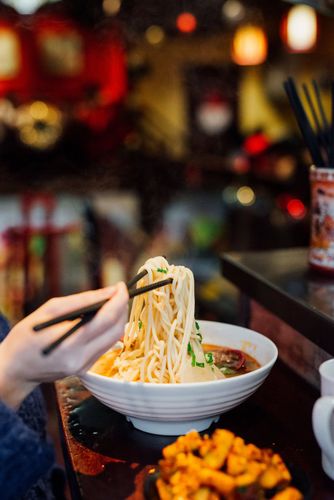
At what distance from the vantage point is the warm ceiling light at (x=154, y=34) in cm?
1041

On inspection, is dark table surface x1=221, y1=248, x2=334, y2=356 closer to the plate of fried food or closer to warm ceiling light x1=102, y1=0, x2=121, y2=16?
the plate of fried food

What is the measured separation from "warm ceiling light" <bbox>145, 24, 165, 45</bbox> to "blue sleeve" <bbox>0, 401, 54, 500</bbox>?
996cm

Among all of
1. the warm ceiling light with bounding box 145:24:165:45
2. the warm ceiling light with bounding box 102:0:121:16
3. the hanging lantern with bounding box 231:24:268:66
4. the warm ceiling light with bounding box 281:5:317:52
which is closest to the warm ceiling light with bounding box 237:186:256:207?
the hanging lantern with bounding box 231:24:268:66

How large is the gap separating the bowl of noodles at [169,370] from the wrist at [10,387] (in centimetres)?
16

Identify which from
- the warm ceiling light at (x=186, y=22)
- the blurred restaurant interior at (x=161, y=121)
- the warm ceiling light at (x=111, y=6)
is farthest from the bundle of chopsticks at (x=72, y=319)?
the warm ceiling light at (x=111, y=6)

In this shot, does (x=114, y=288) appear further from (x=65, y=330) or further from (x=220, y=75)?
(x=220, y=75)

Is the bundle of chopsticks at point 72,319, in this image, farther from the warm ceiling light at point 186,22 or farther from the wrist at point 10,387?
the warm ceiling light at point 186,22

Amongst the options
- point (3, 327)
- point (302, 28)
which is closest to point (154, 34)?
point (302, 28)

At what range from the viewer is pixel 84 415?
141 centimetres

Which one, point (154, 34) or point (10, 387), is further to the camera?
point (154, 34)

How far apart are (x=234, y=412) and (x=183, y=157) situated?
10.2 m

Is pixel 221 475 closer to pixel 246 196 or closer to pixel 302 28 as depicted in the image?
pixel 302 28

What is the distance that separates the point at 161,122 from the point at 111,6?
115 inches

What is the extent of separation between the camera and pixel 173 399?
1156 mm
